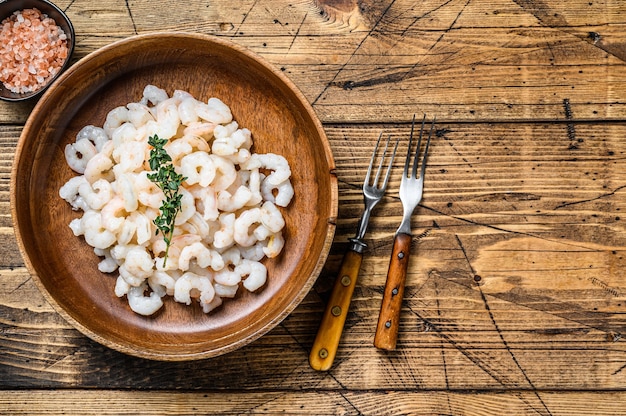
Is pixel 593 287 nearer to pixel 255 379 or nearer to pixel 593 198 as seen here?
pixel 593 198

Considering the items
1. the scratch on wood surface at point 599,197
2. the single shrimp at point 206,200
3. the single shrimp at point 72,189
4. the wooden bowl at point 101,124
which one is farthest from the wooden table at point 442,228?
the single shrimp at point 206,200

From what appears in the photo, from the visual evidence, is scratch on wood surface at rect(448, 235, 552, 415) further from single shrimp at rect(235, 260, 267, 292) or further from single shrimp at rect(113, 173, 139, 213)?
single shrimp at rect(113, 173, 139, 213)

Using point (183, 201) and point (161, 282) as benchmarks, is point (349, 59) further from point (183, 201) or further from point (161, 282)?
point (161, 282)

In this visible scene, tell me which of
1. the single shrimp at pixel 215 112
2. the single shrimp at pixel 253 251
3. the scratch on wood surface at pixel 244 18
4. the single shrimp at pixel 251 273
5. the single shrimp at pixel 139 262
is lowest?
the single shrimp at pixel 139 262

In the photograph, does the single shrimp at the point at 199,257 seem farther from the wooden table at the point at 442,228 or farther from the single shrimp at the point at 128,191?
the wooden table at the point at 442,228

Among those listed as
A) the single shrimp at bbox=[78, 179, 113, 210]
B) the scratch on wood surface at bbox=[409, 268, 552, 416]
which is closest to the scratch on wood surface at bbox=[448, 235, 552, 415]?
the scratch on wood surface at bbox=[409, 268, 552, 416]
